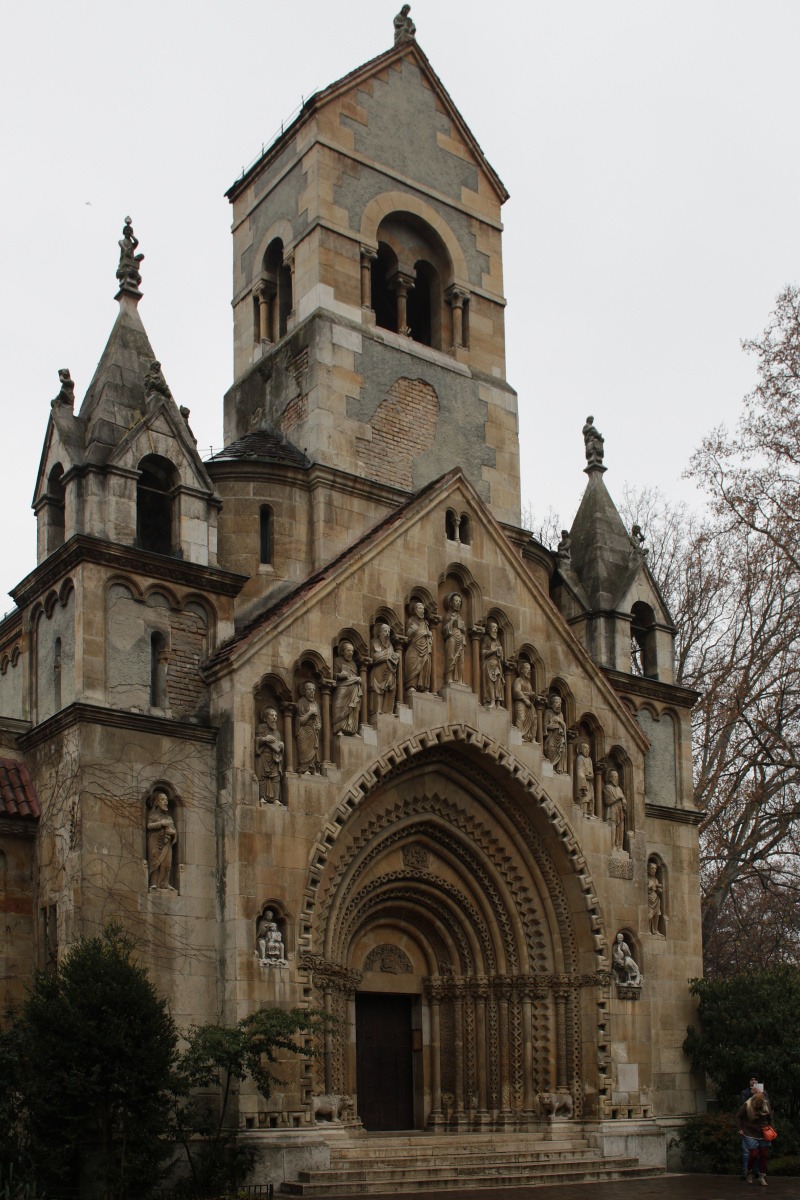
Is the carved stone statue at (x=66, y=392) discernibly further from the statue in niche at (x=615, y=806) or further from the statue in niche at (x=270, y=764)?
the statue in niche at (x=615, y=806)

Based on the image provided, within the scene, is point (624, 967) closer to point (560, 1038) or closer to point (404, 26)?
point (560, 1038)

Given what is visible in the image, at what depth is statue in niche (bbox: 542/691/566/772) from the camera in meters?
22.6

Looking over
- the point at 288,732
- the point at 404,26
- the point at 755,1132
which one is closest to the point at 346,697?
the point at 288,732

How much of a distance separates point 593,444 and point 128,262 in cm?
1007

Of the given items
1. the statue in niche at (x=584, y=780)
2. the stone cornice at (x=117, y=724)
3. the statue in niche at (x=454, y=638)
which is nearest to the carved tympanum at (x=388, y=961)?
the statue in niche at (x=584, y=780)

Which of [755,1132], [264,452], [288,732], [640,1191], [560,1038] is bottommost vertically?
[640,1191]

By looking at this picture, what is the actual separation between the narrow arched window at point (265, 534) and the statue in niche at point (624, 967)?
8.28 metres

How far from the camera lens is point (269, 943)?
60.3ft

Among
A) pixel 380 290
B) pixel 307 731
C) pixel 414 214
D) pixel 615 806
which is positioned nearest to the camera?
pixel 307 731

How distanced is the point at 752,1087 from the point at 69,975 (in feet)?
33.1

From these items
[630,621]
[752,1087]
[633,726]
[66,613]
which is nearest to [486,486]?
[630,621]

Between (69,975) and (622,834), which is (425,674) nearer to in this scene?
(622,834)

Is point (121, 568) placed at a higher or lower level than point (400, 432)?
lower

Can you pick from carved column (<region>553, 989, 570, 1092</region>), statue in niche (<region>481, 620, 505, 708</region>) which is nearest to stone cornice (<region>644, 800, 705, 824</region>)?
carved column (<region>553, 989, 570, 1092</region>)
